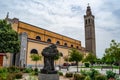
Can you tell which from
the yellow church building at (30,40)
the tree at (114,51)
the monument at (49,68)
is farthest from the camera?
the yellow church building at (30,40)

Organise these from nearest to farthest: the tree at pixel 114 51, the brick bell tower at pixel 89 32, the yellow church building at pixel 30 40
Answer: the tree at pixel 114 51 < the yellow church building at pixel 30 40 < the brick bell tower at pixel 89 32

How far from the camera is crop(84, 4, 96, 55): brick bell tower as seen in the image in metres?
67.3

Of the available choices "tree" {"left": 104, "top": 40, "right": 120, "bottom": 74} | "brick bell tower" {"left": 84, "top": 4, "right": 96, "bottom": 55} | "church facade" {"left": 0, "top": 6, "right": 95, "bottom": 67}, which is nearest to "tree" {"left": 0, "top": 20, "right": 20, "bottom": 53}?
"church facade" {"left": 0, "top": 6, "right": 95, "bottom": 67}

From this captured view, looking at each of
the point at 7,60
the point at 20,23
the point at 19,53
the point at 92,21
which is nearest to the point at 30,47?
the point at 19,53

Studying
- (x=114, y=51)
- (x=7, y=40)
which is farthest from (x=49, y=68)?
(x=7, y=40)

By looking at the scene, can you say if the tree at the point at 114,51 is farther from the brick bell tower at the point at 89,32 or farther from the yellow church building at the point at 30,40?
the brick bell tower at the point at 89,32

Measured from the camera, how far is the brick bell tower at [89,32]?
67.3m

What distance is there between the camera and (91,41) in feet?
221

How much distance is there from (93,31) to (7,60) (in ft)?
161

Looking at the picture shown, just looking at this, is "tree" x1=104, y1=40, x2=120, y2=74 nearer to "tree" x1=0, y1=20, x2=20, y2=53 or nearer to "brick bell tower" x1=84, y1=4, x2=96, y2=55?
"tree" x1=0, y1=20, x2=20, y2=53

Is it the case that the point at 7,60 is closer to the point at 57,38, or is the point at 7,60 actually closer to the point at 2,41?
the point at 2,41

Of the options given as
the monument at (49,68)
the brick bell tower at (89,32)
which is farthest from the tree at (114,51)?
the brick bell tower at (89,32)

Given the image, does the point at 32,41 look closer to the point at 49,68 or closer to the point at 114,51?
the point at 114,51

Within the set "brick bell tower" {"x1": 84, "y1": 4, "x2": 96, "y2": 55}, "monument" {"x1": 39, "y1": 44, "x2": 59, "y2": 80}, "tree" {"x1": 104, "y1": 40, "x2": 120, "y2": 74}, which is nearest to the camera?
"monument" {"x1": 39, "y1": 44, "x2": 59, "y2": 80}
